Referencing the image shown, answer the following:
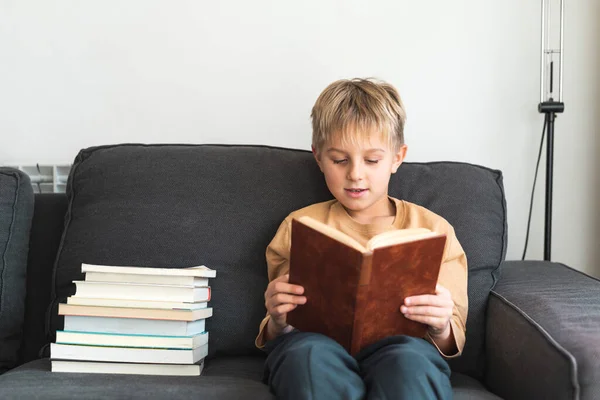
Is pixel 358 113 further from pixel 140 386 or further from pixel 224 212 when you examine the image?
pixel 140 386

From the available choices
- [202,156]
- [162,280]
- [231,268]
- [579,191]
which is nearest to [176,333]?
[162,280]

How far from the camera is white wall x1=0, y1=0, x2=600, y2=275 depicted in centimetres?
212

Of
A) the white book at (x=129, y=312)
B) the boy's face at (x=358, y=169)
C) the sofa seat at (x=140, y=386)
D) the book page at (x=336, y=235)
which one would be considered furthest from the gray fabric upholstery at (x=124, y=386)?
the boy's face at (x=358, y=169)

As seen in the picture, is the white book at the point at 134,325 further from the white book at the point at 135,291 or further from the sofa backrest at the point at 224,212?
the sofa backrest at the point at 224,212

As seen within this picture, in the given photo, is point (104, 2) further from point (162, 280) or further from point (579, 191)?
point (579, 191)

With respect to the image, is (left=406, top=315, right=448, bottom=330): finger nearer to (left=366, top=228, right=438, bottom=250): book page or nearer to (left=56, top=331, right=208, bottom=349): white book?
(left=366, top=228, right=438, bottom=250): book page

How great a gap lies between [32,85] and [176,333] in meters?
1.19

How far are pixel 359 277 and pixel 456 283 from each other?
424mm

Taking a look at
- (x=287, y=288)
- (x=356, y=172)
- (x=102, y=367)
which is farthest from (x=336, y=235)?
(x=102, y=367)

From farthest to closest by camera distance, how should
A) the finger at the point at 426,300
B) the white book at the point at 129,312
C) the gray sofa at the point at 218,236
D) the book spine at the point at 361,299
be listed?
the gray sofa at the point at 218,236, the white book at the point at 129,312, the finger at the point at 426,300, the book spine at the point at 361,299

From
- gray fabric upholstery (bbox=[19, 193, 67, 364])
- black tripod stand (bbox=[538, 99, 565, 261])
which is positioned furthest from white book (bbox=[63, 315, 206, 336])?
black tripod stand (bbox=[538, 99, 565, 261])

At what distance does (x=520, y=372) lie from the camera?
1294 millimetres

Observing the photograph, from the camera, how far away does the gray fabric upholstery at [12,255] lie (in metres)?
1.59

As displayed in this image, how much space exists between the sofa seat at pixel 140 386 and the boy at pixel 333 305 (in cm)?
7
